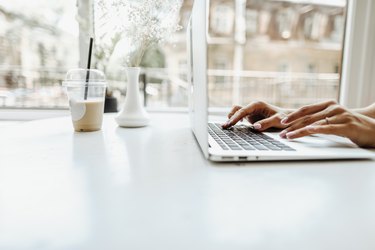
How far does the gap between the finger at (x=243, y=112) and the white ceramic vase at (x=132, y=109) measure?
286 mm

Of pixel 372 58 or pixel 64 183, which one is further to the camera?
pixel 372 58

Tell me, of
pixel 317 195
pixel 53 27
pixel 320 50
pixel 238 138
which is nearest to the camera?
pixel 317 195

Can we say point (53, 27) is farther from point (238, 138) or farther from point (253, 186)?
point (253, 186)

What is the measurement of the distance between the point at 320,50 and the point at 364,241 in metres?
5.05

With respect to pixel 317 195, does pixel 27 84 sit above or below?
above

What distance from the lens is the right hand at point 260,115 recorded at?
2.56ft

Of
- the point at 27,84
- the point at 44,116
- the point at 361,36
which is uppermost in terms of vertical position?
the point at 361,36

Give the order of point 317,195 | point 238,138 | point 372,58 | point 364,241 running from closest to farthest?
1. point 364,241
2. point 317,195
3. point 238,138
4. point 372,58

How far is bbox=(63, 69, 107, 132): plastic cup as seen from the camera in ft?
2.53

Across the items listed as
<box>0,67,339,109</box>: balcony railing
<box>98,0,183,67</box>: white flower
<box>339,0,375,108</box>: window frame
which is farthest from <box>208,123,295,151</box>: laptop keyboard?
<box>339,0,375,108</box>: window frame

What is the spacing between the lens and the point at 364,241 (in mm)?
250

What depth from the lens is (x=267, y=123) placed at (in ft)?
2.56

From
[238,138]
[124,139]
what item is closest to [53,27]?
[124,139]

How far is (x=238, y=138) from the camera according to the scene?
2.13 feet
